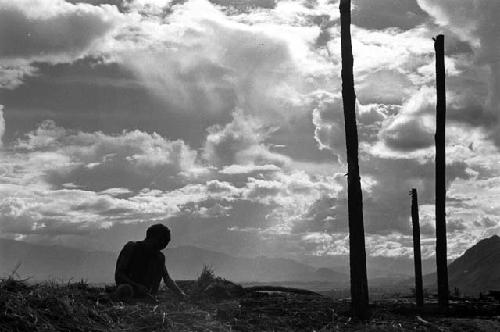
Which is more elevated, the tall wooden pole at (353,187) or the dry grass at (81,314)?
the tall wooden pole at (353,187)

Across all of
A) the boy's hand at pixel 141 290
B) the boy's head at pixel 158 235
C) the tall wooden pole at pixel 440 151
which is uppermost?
the tall wooden pole at pixel 440 151

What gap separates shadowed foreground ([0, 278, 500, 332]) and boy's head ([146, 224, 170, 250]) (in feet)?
4.51

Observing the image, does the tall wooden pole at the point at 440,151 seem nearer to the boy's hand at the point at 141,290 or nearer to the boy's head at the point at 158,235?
the boy's head at the point at 158,235

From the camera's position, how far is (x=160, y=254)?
16.0m

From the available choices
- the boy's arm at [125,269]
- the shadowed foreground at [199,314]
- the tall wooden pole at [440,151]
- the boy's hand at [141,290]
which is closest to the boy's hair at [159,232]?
the boy's arm at [125,269]

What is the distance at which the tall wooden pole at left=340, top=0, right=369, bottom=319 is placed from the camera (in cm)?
1700

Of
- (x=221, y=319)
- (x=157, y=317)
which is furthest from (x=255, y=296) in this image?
(x=157, y=317)

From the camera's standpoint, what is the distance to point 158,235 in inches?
618

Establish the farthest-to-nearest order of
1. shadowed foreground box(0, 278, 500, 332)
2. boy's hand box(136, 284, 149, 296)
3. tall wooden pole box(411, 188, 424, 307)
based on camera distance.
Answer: tall wooden pole box(411, 188, 424, 307) → boy's hand box(136, 284, 149, 296) → shadowed foreground box(0, 278, 500, 332)

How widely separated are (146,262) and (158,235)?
2.72 ft

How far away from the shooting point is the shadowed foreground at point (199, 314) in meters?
10.1

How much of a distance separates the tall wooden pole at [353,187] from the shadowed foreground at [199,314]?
1.90 feet

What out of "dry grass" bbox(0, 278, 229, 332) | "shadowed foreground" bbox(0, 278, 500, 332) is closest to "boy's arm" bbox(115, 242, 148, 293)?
"shadowed foreground" bbox(0, 278, 500, 332)

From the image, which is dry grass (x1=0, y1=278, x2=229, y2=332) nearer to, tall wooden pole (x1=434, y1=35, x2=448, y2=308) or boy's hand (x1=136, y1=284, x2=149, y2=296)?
boy's hand (x1=136, y1=284, x2=149, y2=296)
